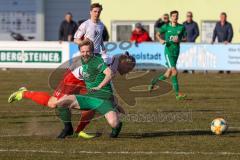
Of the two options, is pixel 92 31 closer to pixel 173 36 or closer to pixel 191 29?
pixel 173 36

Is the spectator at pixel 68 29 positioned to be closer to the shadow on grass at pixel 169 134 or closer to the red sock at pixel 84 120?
the shadow on grass at pixel 169 134

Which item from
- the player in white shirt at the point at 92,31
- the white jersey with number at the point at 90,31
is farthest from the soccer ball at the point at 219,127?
the white jersey with number at the point at 90,31

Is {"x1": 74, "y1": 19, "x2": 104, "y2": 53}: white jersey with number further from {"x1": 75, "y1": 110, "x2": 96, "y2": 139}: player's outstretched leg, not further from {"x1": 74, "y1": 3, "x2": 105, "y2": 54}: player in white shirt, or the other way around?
{"x1": 75, "y1": 110, "x2": 96, "y2": 139}: player's outstretched leg

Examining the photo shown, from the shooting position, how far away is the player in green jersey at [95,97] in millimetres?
12664

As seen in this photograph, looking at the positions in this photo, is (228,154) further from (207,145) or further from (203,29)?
(203,29)

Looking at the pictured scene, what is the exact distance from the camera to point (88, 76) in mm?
12891

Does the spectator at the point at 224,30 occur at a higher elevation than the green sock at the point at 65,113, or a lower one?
higher

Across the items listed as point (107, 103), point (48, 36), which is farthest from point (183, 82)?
point (48, 36)

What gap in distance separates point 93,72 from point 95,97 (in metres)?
0.38

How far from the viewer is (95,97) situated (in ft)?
42.0

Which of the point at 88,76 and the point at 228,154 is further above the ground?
the point at 88,76

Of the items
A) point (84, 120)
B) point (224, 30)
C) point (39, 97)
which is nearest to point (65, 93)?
point (39, 97)

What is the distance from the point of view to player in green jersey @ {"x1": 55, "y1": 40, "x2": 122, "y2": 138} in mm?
12664

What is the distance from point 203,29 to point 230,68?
11.6m
